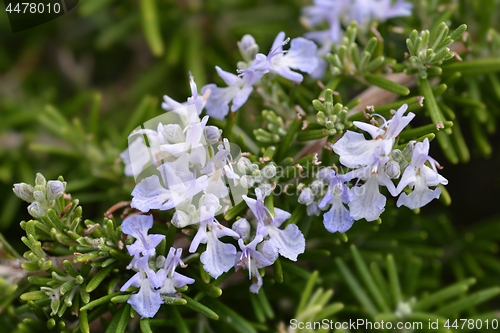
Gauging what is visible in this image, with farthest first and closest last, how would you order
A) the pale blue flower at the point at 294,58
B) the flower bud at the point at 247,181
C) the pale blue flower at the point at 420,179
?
the pale blue flower at the point at 294,58
the flower bud at the point at 247,181
the pale blue flower at the point at 420,179

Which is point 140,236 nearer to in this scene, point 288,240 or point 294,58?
point 288,240

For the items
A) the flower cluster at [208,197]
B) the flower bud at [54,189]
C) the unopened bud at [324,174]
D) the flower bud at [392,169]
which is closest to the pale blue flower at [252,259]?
the flower cluster at [208,197]

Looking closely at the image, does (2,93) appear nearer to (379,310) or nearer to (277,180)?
(277,180)

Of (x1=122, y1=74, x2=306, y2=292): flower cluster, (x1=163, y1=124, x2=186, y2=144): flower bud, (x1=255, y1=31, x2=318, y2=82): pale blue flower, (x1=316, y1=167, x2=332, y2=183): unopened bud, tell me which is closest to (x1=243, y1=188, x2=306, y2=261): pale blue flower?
(x1=122, y1=74, x2=306, y2=292): flower cluster

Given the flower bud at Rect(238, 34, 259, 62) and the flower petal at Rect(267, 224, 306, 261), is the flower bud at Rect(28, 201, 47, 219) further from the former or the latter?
the flower bud at Rect(238, 34, 259, 62)

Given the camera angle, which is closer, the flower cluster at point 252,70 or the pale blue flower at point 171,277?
the pale blue flower at point 171,277

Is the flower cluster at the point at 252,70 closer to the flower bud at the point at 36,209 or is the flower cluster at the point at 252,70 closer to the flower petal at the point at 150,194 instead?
the flower petal at the point at 150,194
